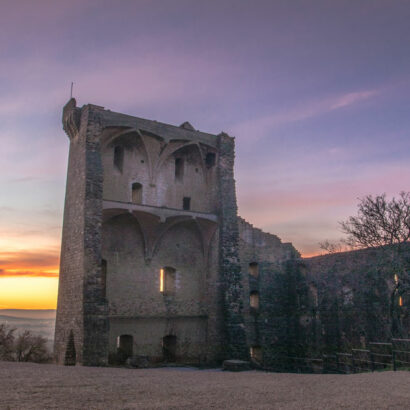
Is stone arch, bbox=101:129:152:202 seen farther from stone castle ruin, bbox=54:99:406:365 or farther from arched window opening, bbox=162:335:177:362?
arched window opening, bbox=162:335:177:362

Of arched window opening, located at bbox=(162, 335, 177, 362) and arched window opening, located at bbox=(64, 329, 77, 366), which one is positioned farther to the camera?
arched window opening, located at bbox=(162, 335, 177, 362)

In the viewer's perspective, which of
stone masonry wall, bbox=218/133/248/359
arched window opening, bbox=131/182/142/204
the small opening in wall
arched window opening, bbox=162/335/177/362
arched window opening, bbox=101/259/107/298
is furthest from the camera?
the small opening in wall

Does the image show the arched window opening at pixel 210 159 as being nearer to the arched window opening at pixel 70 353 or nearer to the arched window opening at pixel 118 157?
the arched window opening at pixel 118 157

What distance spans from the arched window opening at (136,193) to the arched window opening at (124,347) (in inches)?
240

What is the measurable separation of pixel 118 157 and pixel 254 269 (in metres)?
11.1

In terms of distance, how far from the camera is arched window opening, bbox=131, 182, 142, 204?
21.1 meters

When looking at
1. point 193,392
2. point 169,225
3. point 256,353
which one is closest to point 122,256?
point 169,225

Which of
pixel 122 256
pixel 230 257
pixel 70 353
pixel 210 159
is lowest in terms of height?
pixel 70 353

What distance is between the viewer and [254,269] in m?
27.0

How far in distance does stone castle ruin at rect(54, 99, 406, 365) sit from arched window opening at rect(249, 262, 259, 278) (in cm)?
428

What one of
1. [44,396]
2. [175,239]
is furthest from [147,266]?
[44,396]

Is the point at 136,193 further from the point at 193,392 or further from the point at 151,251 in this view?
the point at 193,392

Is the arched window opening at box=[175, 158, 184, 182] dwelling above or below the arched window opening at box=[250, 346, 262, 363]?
above

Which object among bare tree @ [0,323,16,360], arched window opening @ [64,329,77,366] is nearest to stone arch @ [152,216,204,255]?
arched window opening @ [64,329,77,366]
